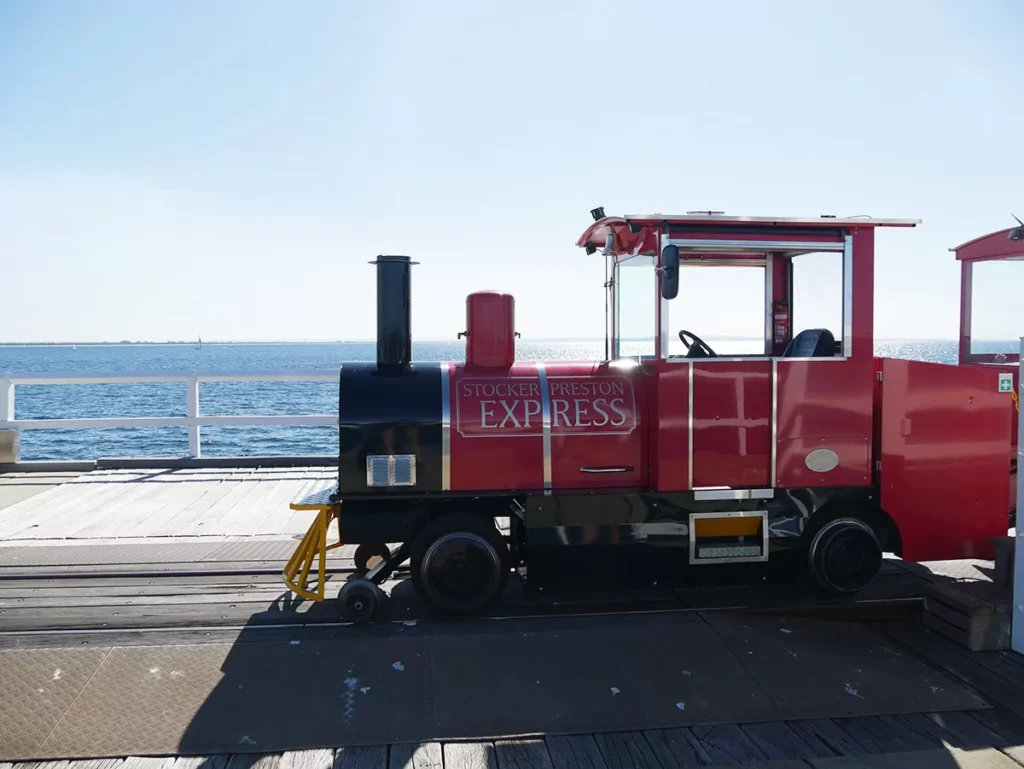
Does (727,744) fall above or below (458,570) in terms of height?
below

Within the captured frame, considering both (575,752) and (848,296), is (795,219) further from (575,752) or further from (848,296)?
(575,752)

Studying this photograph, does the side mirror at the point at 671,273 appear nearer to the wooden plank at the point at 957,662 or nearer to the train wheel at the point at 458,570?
the train wheel at the point at 458,570

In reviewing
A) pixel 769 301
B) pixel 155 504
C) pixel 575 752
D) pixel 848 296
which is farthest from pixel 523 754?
pixel 155 504

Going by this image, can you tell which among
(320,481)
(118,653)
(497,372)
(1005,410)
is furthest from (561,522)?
(320,481)

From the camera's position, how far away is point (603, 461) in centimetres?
545

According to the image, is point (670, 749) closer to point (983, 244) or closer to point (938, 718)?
point (938, 718)

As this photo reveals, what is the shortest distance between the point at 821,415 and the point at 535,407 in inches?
75.7

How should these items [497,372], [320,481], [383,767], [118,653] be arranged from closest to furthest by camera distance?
[383,767] → [118,653] → [497,372] → [320,481]

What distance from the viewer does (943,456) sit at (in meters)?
5.54

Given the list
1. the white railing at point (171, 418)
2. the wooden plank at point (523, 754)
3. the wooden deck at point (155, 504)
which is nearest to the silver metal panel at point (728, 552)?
the wooden plank at point (523, 754)

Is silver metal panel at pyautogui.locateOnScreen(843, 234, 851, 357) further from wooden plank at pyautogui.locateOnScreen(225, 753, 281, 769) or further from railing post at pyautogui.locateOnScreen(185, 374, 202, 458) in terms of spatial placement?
railing post at pyautogui.locateOnScreen(185, 374, 202, 458)

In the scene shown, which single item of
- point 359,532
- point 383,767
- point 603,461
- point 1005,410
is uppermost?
point 1005,410

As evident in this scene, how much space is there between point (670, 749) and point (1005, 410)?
3575mm

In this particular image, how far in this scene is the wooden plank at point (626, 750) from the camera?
140 inches
